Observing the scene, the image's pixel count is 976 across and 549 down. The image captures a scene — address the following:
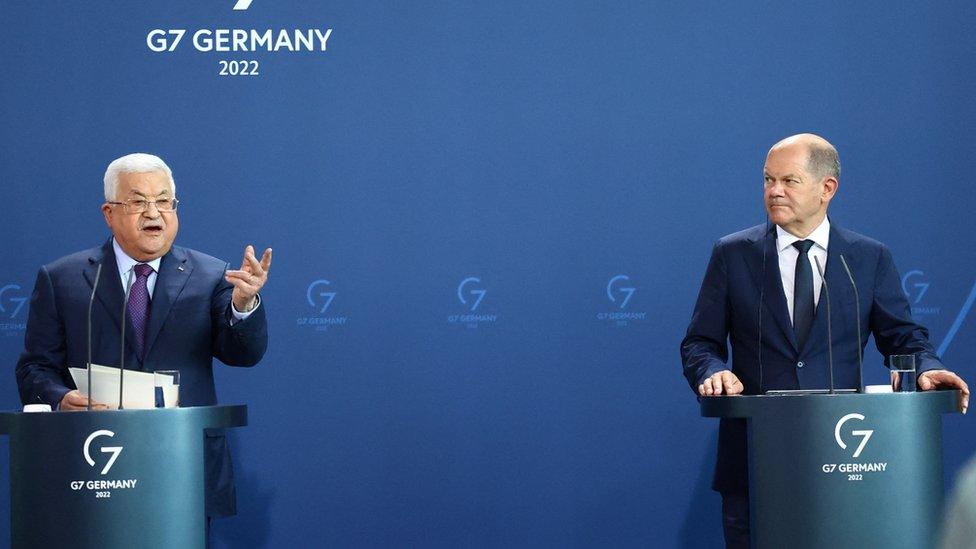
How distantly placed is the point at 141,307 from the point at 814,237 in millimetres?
2077

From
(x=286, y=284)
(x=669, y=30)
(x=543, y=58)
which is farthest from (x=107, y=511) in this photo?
(x=669, y=30)

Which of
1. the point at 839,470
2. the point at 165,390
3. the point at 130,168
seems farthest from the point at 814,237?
the point at 130,168

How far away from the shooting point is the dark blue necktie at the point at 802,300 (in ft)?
11.6

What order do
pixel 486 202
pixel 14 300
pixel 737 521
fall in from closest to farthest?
pixel 737 521 < pixel 14 300 < pixel 486 202

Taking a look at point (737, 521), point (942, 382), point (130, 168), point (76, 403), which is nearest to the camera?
point (76, 403)

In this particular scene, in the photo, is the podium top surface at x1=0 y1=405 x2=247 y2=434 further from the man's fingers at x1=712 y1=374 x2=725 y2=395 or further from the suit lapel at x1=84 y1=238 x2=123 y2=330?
the man's fingers at x1=712 y1=374 x2=725 y2=395

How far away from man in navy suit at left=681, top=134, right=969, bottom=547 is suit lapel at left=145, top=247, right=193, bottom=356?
157 cm

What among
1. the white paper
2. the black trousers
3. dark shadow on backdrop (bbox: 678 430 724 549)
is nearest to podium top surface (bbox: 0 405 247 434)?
the white paper

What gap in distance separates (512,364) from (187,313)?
1.60 meters

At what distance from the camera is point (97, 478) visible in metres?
2.73

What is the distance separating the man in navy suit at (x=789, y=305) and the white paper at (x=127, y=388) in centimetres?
155

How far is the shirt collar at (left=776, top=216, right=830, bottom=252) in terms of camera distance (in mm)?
3631

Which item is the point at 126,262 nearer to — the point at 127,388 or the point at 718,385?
the point at 127,388

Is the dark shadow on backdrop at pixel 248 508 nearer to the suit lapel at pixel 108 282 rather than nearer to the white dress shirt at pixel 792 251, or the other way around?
the suit lapel at pixel 108 282
